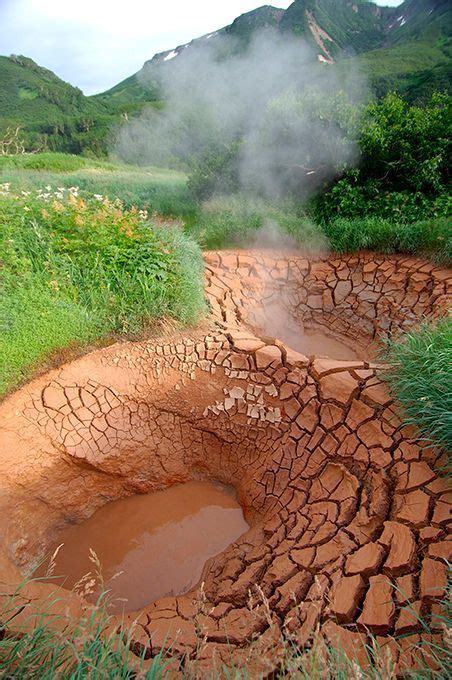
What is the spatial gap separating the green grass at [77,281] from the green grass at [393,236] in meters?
2.26

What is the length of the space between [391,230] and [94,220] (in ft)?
11.5

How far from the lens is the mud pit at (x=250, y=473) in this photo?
1.95 m

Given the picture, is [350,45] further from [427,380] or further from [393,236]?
[427,380]

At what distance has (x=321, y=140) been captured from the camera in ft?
17.9

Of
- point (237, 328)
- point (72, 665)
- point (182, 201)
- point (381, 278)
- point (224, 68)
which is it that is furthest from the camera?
point (224, 68)

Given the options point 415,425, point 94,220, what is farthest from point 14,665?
point 94,220

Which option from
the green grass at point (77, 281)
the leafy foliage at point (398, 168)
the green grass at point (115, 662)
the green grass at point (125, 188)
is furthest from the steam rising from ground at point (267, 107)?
the green grass at point (115, 662)

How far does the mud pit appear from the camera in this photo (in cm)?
195

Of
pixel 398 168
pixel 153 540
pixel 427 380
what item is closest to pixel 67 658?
pixel 153 540

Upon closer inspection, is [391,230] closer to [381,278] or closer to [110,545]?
[381,278]

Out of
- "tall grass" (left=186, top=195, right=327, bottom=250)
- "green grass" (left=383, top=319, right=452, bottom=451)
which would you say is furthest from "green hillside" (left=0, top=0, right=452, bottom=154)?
"green grass" (left=383, top=319, right=452, bottom=451)

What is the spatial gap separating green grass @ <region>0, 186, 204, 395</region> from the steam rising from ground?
2791 millimetres

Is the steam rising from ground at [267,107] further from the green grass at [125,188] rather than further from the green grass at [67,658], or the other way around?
the green grass at [67,658]

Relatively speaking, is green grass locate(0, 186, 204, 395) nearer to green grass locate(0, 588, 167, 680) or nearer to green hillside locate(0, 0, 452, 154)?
green grass locate(0, 588, 167, 680)
